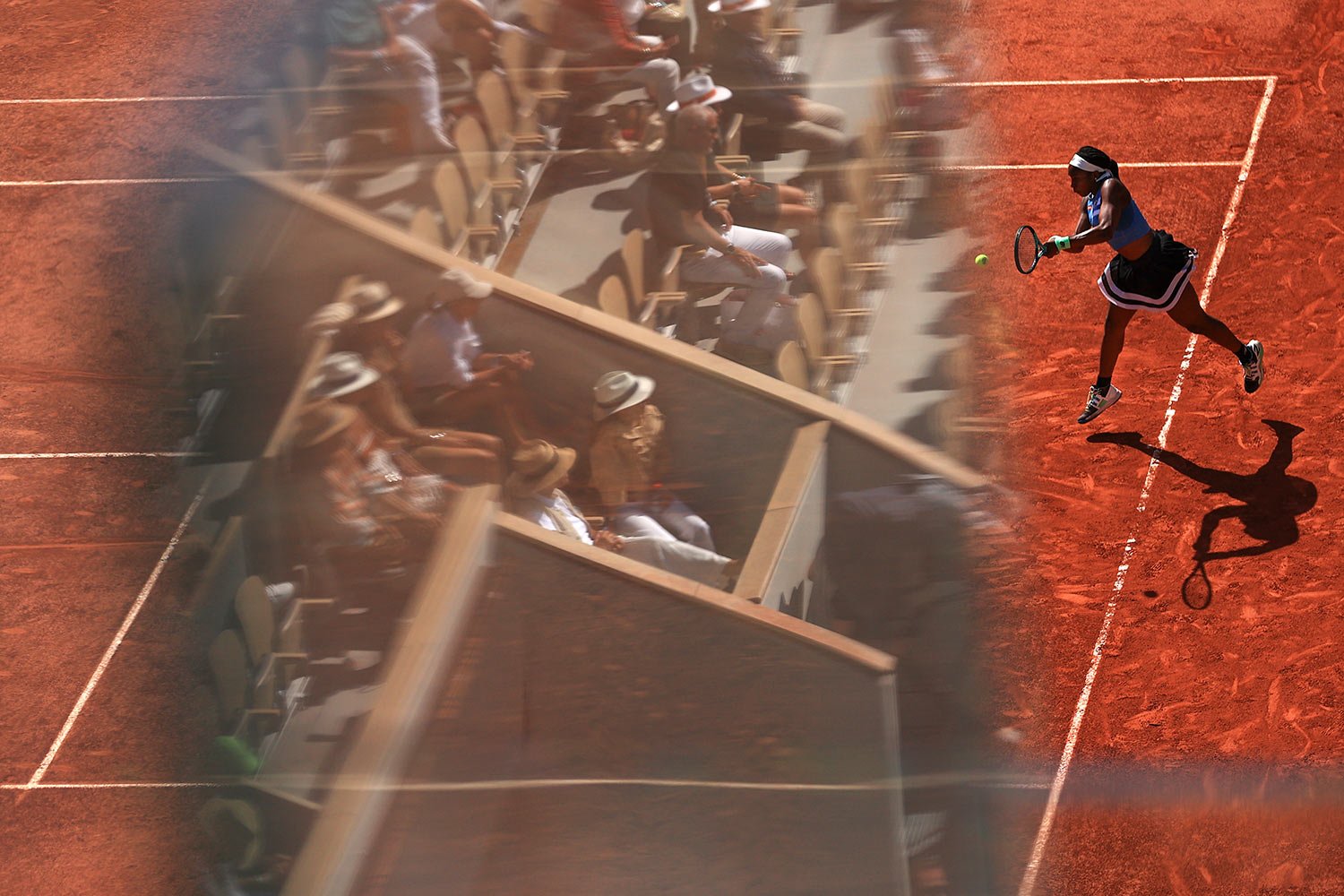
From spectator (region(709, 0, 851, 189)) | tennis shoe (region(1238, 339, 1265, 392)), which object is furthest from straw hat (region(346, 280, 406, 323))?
tennis shoe (region(1238, 339, 1265, 392))

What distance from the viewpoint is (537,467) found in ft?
4.70

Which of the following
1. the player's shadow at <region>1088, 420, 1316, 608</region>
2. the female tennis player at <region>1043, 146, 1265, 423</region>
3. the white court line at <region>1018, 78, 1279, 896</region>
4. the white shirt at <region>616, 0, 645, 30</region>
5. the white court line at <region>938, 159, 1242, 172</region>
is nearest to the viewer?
the white shirt at <region>616, 0, 645, 30</region>

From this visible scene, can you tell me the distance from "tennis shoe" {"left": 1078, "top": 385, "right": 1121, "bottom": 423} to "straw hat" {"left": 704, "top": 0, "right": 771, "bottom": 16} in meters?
3.07

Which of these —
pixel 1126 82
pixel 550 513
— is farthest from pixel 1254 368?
pixel 550 513

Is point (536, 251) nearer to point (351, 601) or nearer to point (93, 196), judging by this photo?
point (351, 601)

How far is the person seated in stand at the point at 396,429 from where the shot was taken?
4.56 feet

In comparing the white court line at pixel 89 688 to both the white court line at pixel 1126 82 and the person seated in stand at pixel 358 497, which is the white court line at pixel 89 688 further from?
→ the white court line at pixel 1126 82

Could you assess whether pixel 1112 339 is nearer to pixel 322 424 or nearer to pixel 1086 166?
pixel 1086 166

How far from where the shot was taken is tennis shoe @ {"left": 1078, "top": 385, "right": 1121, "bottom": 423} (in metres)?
4.80

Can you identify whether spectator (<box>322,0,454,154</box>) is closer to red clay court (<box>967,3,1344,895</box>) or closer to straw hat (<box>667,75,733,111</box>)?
straw hat (<box>667,75,733,111</box>)

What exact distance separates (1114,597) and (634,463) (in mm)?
3216

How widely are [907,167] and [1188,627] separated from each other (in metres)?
2.78

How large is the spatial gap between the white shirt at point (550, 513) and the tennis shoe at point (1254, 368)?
13.3 feet

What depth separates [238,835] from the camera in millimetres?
1303
